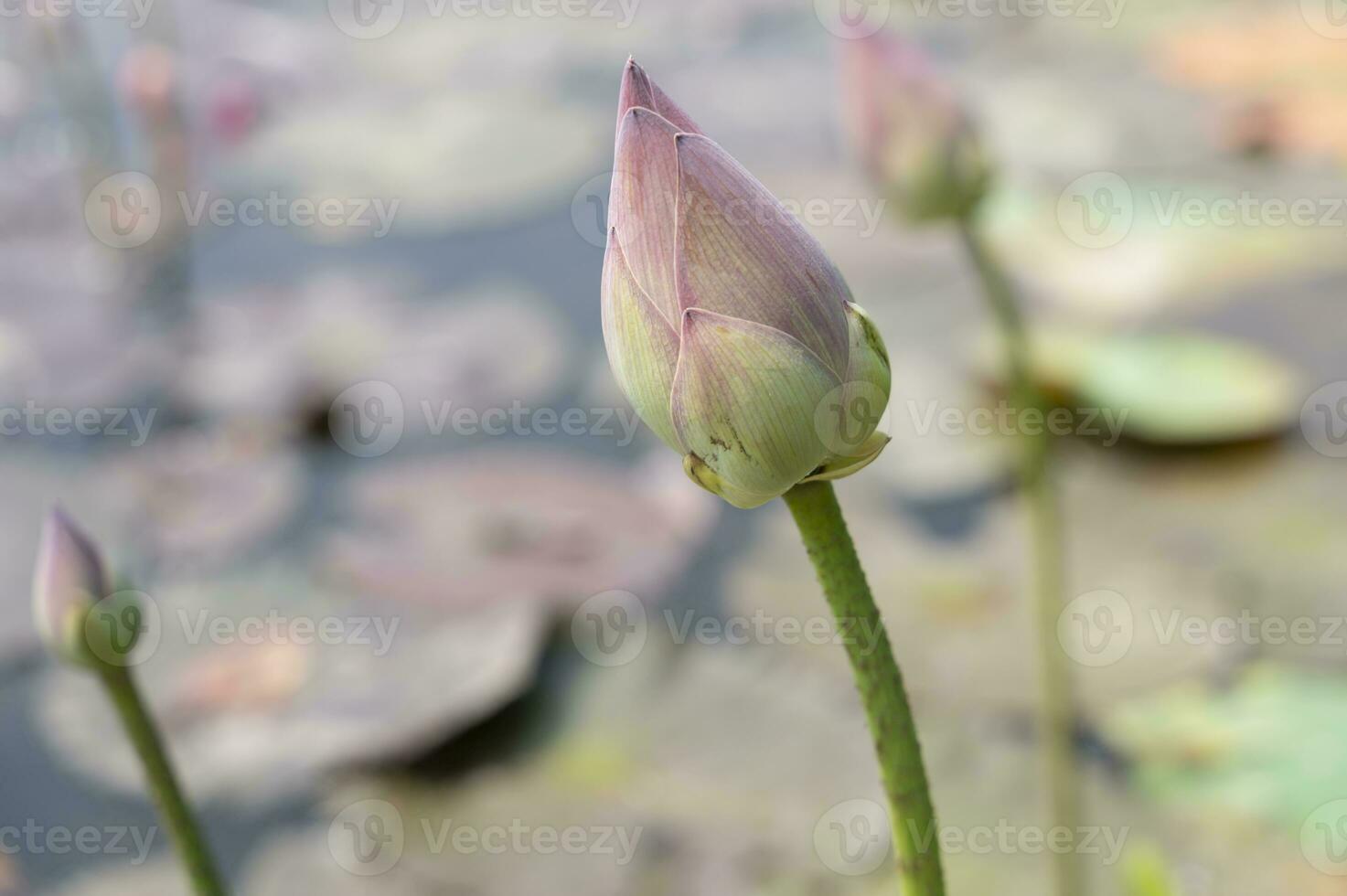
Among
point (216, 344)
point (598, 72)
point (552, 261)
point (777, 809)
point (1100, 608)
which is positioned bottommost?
point (777, 809)

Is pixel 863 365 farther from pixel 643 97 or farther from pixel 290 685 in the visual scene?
pixel 290 685

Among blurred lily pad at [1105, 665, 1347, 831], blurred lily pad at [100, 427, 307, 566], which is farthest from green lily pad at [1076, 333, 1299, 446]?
blurred lily pad at [100, 427, 307, 566]

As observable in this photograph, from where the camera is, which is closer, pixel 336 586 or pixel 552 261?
pixel 336 586

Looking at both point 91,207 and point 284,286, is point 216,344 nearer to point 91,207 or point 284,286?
point 284,286

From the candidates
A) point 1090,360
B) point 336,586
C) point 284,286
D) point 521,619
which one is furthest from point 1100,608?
point 284,286

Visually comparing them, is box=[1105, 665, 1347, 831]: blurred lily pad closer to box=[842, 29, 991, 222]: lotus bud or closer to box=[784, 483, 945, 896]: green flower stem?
box=[842, 29, 991, 222]: lotus bud

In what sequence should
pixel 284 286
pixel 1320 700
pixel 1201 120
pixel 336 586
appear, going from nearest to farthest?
pixel 1320 700 < pixel 336 586 < pixel 284 286 < pixel 1201 120

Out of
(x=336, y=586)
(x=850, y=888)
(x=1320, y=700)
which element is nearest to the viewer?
(x=850, y=888)

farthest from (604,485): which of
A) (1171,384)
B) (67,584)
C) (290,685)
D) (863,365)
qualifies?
(863,365)
